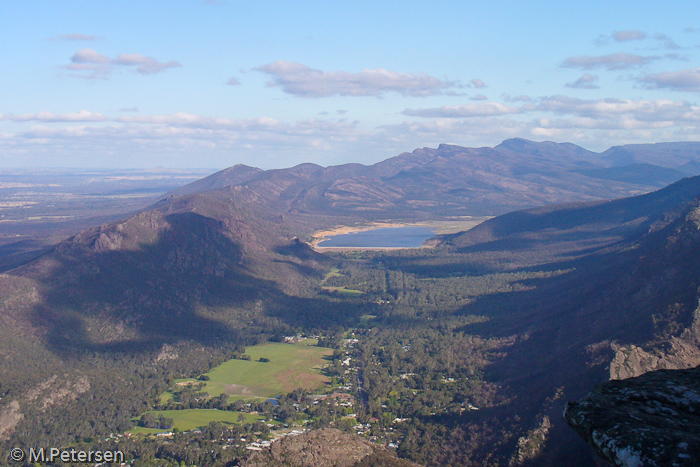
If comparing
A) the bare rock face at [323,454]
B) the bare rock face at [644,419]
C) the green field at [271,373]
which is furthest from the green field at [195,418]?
the bare rock face at [644,419]

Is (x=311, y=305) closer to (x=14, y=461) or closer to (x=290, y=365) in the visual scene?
(x=290, y=365)

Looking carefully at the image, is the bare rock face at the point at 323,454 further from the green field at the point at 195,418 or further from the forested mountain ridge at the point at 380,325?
the green field at the point at 195,418

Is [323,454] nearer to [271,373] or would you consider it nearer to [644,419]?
[271,373]

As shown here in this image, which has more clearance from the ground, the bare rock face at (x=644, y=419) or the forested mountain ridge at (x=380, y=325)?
the bare rock face at (x=644, y=419)

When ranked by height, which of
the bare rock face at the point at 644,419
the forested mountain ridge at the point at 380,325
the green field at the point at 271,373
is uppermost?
the bare rock face at the point at 644,419

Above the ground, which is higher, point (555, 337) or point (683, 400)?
point (683, 400)

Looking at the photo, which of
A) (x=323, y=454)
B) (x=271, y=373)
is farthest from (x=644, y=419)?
(x=271, y=373)

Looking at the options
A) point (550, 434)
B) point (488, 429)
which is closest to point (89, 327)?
point (488, 429)
